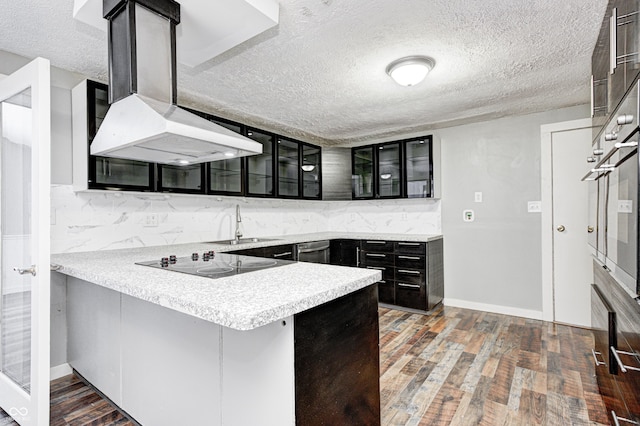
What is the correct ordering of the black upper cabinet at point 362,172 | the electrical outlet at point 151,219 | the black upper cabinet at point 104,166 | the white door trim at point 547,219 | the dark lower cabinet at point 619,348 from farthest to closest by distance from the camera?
the black upper cabinet at point 362,172 → the white door trim at point 547,219 → the electrical outlet at point 151,219 → the black upper cabinet at point 104,166 → the dark lower cabinet at point 619,348

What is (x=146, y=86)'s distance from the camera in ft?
5.30

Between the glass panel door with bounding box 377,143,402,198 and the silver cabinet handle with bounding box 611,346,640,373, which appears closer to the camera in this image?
the silver cabinet handle with bounding box 611,346,640,373

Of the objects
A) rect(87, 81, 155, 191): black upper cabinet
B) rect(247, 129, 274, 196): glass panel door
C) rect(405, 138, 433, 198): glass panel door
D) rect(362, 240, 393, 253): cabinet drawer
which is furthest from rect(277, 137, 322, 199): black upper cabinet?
rect(87, 81, 155, 191): black upper cabinet

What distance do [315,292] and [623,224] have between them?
128 centimetres

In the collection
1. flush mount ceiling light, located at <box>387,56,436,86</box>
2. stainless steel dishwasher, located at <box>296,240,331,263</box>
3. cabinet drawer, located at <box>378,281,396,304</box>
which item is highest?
flush mount ceiling light, located at <box>387,56,436,86</box>

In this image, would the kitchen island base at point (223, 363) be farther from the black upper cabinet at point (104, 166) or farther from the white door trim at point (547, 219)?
the white door trim at point (547, 219)

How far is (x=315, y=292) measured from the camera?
1180 mm

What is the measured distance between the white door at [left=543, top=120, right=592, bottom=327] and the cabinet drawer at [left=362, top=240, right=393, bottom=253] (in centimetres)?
163

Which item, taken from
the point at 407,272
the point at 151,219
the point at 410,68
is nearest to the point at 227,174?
the point at 151,219

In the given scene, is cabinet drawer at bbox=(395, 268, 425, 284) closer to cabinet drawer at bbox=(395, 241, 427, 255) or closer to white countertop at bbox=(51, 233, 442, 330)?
cabinet drawer at bbox=(395, 241, 427, 255)

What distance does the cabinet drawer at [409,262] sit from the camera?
3.67 meters

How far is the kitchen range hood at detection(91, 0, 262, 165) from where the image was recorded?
60.3 inches

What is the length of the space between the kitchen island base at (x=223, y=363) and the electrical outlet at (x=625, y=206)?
1.05 metres

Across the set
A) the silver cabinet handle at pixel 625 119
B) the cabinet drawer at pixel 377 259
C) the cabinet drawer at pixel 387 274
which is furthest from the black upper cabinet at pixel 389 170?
the silver cabinet handle at pixel 625 119
